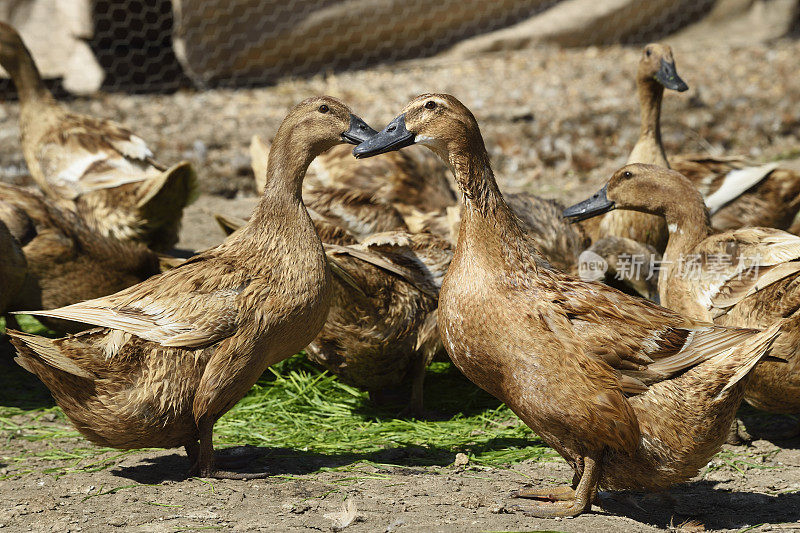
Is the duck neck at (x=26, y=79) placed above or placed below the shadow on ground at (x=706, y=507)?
above

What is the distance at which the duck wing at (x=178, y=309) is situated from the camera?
3.48 meters

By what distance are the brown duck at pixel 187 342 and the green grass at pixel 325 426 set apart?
510 mm

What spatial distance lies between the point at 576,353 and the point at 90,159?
164 inches

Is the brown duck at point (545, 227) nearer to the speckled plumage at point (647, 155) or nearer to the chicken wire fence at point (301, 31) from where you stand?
the speckled plumage at point (647, 155)

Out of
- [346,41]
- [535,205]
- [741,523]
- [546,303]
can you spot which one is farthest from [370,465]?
[346,41]

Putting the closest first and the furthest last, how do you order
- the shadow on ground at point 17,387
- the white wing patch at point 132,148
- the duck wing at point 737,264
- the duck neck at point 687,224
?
the duck wing at point 737,264
the duck neck at point 687,224
the shadow on ground at point 17,387
the white wing patch at point 132,148

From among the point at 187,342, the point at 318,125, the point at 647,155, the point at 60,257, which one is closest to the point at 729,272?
the point at 647,155

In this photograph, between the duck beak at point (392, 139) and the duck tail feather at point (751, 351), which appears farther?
the duck beak at point (392, 139)

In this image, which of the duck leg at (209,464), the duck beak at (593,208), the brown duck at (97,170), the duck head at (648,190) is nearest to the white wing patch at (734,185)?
the duck head at (648,190)

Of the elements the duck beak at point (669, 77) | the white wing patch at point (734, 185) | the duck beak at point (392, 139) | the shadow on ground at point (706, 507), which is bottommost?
the shadow on ground at point (706, 507)

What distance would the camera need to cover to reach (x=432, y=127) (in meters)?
3.41

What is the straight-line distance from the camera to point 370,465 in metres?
3.90

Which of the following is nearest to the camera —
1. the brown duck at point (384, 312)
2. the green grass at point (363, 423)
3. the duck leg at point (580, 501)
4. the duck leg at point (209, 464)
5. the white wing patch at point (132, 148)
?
the duck leg at point (580, 501)

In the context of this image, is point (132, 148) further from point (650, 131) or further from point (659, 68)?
point (659, 68)
